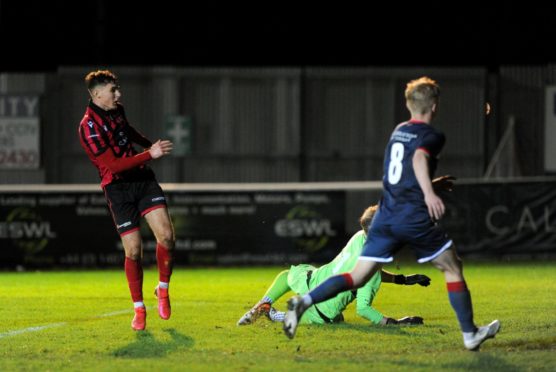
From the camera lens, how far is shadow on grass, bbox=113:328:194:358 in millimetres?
7828

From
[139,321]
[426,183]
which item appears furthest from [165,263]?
[426,183]

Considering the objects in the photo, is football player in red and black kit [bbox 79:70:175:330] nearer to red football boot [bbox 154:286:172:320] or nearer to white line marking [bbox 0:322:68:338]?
red football boot [bbox 154:286:172:320]

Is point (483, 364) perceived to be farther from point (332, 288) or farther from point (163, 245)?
point (163, 245)

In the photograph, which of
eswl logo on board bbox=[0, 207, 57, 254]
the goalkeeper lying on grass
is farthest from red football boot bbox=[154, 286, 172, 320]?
eswl logo on board bbox=[0, 207, 57, 254]

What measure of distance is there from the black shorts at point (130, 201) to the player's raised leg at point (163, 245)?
0.07m

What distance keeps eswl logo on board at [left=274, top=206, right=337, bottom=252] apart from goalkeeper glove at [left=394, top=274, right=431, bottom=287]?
10465 millimetres

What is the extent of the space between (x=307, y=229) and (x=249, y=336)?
11080 mm

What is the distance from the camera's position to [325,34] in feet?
107

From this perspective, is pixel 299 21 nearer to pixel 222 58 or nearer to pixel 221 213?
pixel 222 58

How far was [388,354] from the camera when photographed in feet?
25.1

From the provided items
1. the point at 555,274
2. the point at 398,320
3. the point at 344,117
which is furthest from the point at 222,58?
the point at 398,320

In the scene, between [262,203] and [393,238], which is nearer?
[393,238]

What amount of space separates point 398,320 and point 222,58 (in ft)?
79.0

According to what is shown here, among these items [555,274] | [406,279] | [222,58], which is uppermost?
[222,58]
